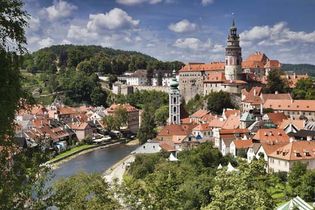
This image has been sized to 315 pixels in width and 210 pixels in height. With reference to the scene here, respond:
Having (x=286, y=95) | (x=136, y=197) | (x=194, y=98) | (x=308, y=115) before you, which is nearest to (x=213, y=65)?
(x=194, y=98)

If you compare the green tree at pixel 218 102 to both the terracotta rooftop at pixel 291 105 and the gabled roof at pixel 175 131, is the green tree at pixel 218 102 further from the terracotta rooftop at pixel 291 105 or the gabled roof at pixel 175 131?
the gabled roof at pixel 175 131

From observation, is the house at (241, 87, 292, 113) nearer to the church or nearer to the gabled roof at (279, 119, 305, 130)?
the church

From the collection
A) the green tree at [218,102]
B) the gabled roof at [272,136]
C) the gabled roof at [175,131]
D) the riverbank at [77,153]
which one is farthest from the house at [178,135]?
the green tree at [218,102]

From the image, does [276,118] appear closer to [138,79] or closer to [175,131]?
[175,131]

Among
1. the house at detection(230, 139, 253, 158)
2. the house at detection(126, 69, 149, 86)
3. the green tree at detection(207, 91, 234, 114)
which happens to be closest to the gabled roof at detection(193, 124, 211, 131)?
the house at detection(230, 139, 253, 158)

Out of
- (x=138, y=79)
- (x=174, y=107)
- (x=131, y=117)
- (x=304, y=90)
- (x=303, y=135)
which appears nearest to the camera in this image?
(x=303, y=135)

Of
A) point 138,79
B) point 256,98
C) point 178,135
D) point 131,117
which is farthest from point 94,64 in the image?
point 178,135
